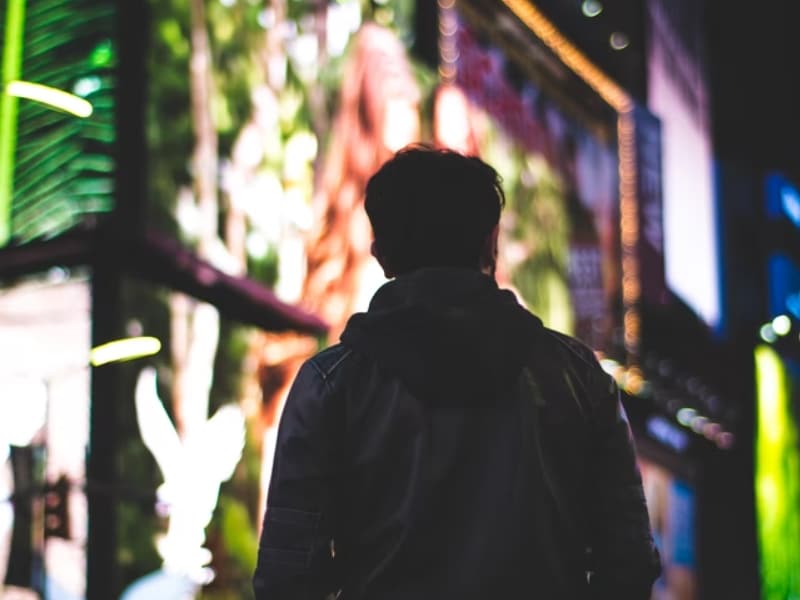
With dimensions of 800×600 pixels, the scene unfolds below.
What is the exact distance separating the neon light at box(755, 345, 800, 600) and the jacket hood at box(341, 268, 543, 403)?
17.7 meters

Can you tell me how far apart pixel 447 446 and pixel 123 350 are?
339cm

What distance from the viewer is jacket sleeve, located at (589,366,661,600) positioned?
7.07ft

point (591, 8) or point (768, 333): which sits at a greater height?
point (591, 8)

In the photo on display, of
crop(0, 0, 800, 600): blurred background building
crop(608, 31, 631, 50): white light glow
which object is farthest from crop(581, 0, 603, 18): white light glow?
crop(0, 0, 800, 600): blurred background building

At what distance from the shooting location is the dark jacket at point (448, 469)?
2020mm

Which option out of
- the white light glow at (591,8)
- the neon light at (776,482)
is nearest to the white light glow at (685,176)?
the white light glow at (591,8)

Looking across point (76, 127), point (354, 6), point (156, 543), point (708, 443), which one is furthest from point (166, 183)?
point (708, 443)

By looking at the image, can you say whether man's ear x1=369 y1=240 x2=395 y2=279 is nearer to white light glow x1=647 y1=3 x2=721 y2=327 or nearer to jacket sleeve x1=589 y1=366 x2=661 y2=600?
jacket sleeve x1=589 y1=366 x2=661 y2=600

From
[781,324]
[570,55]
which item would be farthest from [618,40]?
[781,324]

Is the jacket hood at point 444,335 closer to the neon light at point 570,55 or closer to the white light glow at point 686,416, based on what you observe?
the neon light at point 570,55

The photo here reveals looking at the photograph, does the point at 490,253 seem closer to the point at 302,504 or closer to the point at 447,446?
the point at 447,446

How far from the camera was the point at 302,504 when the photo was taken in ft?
6.61

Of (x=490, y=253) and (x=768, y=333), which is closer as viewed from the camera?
(x=490, y=253)

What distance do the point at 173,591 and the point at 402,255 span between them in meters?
3.63
